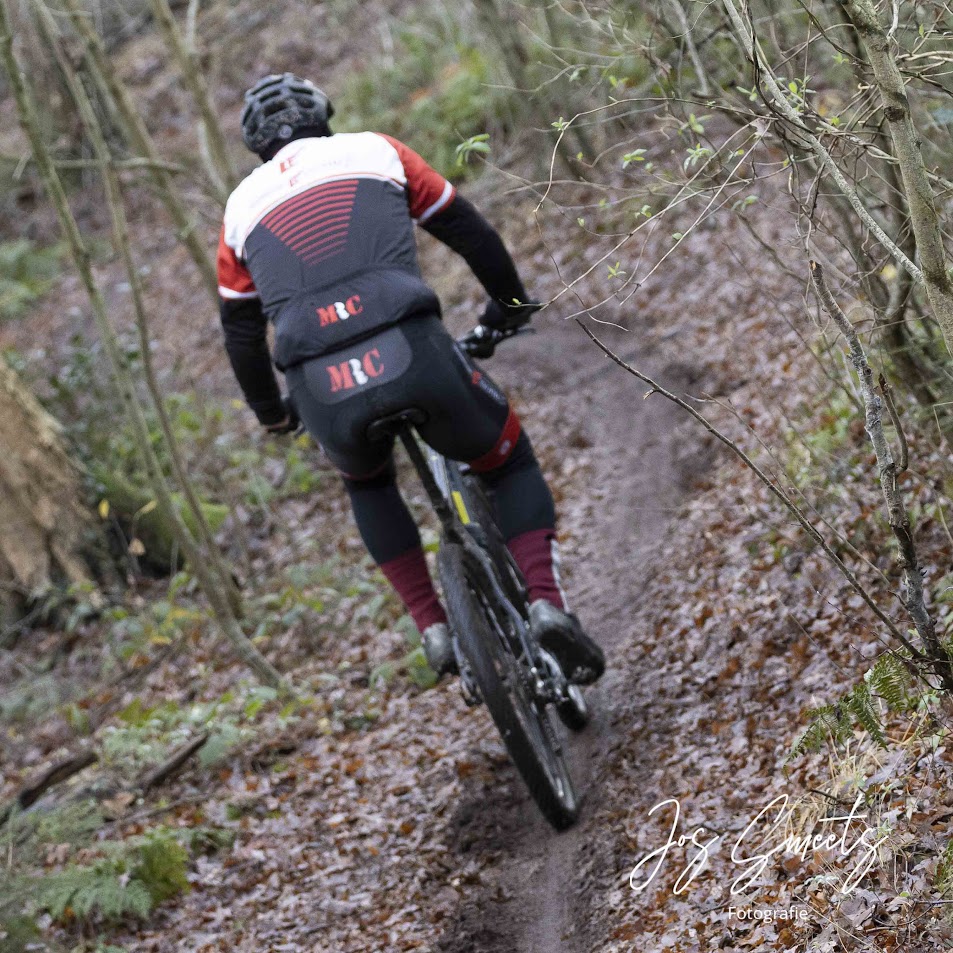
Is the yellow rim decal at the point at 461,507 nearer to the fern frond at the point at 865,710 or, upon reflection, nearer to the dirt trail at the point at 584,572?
the dirt trail at the point at 584,572

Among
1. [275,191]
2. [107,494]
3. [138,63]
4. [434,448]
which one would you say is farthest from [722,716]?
[138,63]

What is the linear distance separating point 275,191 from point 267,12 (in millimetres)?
22240

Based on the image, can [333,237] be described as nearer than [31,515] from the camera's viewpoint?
Yes

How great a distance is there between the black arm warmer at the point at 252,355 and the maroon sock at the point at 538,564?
121 cm

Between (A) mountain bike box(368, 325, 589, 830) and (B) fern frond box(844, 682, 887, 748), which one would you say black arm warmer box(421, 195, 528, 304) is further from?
(B) fern frond box(844, 682, 887, 748)

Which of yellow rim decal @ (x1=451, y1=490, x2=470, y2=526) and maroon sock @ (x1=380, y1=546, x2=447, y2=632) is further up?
yellow rim decal @ (x1=451, y1=490, x2=470, y2=526)

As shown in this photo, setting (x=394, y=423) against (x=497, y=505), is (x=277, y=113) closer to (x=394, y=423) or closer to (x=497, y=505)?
(x=394, y=423)

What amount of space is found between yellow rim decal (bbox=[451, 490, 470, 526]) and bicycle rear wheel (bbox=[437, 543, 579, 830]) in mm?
256

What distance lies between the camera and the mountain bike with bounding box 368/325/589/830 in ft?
13.9

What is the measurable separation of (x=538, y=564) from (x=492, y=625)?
14.4 inches

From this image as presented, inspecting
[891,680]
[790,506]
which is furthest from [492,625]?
[790,506]

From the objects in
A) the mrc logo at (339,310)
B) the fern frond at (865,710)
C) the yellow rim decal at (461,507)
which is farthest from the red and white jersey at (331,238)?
the fern frond at (865,710)

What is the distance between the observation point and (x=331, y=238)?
167 inches

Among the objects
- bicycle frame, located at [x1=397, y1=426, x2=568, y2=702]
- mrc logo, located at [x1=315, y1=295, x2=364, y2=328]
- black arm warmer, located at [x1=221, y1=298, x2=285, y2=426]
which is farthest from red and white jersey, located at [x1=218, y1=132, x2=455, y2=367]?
bicycle frame, located at [x1=397, y1=426, x2=568, y2=702]
